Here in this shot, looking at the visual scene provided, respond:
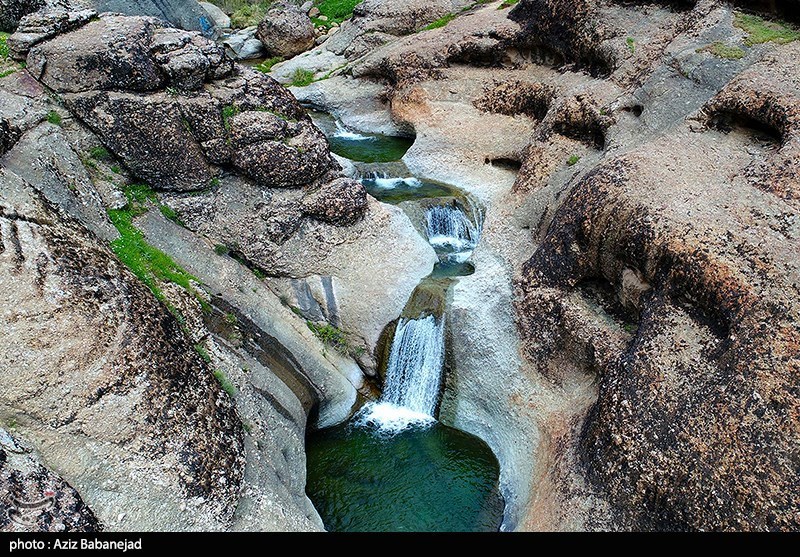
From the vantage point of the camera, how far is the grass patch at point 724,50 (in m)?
15.7

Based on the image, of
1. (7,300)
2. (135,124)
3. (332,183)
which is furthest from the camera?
(332,183)

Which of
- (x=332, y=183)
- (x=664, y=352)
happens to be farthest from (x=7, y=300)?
(x=664, y=352)

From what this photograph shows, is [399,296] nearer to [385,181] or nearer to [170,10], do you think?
[385,181]

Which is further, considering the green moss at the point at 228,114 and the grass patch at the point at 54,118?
the green moss at the point at 228,114

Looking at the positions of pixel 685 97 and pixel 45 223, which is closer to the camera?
pixel 45 223

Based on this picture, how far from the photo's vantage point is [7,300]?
935 centimetres

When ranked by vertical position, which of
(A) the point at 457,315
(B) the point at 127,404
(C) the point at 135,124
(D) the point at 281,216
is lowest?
(A) the point at 457,315

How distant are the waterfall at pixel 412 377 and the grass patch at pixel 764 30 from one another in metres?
11.4

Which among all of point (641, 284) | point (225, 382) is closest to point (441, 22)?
point (641, 284)

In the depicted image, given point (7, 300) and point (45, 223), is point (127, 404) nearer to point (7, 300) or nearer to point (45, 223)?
point (7, 300)

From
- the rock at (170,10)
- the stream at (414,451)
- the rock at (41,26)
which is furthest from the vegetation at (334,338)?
the rock at (170,10)

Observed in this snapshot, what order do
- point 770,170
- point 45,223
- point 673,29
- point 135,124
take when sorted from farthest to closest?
point 673,29
point 135,124
point 770,170
point 45,223

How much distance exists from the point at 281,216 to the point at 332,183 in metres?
1.82

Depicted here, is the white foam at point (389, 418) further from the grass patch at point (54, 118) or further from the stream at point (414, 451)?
the grass patch at point (54, 118)
